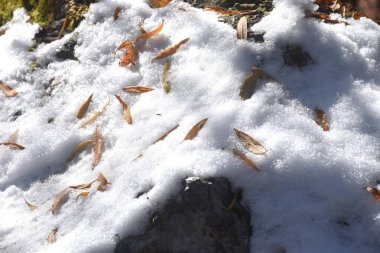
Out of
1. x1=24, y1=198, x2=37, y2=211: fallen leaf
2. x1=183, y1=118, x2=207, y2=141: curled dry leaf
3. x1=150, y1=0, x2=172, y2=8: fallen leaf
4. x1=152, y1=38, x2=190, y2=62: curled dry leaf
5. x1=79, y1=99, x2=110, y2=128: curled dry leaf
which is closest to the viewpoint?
x1=183, y1=118, x2=207, y2=141: curled dry leaf

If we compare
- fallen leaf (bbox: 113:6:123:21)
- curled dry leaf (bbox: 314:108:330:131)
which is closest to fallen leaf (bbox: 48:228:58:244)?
curled dry leaf (bbox: 314:108:330:131)

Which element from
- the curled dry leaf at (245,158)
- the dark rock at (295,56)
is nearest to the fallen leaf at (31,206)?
the curled dry leaf at (245,158)

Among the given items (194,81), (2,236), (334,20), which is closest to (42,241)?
(2,236)

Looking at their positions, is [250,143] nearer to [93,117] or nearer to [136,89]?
[136,89]

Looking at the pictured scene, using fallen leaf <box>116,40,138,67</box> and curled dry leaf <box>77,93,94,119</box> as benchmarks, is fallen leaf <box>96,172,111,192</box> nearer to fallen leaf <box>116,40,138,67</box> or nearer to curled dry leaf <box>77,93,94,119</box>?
curled dry leaf <box>77,93,94,119</box>

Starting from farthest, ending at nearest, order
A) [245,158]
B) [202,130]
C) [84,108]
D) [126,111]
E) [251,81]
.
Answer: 1. [84,108]
2. [126,111]
3. [251,81]
4. [202,130]
5. [245,158]

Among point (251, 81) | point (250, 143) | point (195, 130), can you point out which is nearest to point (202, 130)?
point (195, 130)
